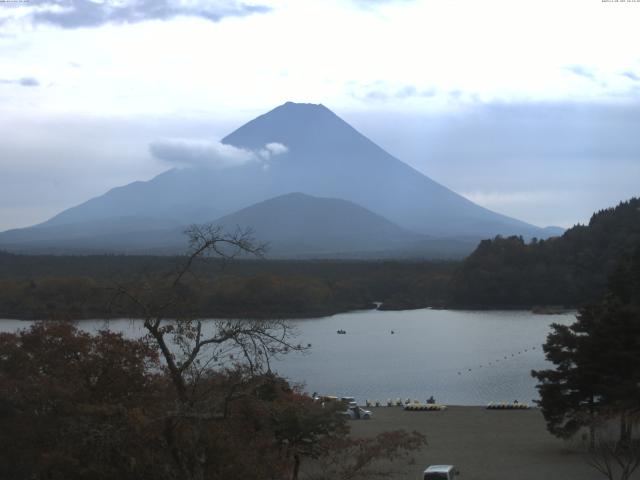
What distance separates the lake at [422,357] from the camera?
19.0m

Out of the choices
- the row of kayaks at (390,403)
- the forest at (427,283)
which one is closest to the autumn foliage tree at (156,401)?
the row of kayaks at (390,403)

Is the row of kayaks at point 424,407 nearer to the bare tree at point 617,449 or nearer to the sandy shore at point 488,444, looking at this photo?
the sandy shore at point 488,444

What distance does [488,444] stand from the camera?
1170 cm

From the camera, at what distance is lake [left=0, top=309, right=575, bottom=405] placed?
19.0m

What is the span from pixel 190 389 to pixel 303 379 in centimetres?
1591

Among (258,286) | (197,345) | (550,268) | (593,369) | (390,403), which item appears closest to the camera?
(197,345)

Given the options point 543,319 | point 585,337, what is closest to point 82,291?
point 543,319

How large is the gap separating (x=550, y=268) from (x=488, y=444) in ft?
107

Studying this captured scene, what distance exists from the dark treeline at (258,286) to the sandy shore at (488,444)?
14.6 meters

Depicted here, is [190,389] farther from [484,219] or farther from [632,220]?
[484,219]

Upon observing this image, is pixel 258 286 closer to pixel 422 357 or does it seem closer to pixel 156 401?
pixel 422 357

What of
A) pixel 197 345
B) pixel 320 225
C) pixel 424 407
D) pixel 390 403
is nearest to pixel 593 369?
A: pixel 424 407

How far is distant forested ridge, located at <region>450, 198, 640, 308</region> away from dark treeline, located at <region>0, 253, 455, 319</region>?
3.16 meters

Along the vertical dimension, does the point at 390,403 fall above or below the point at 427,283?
below
